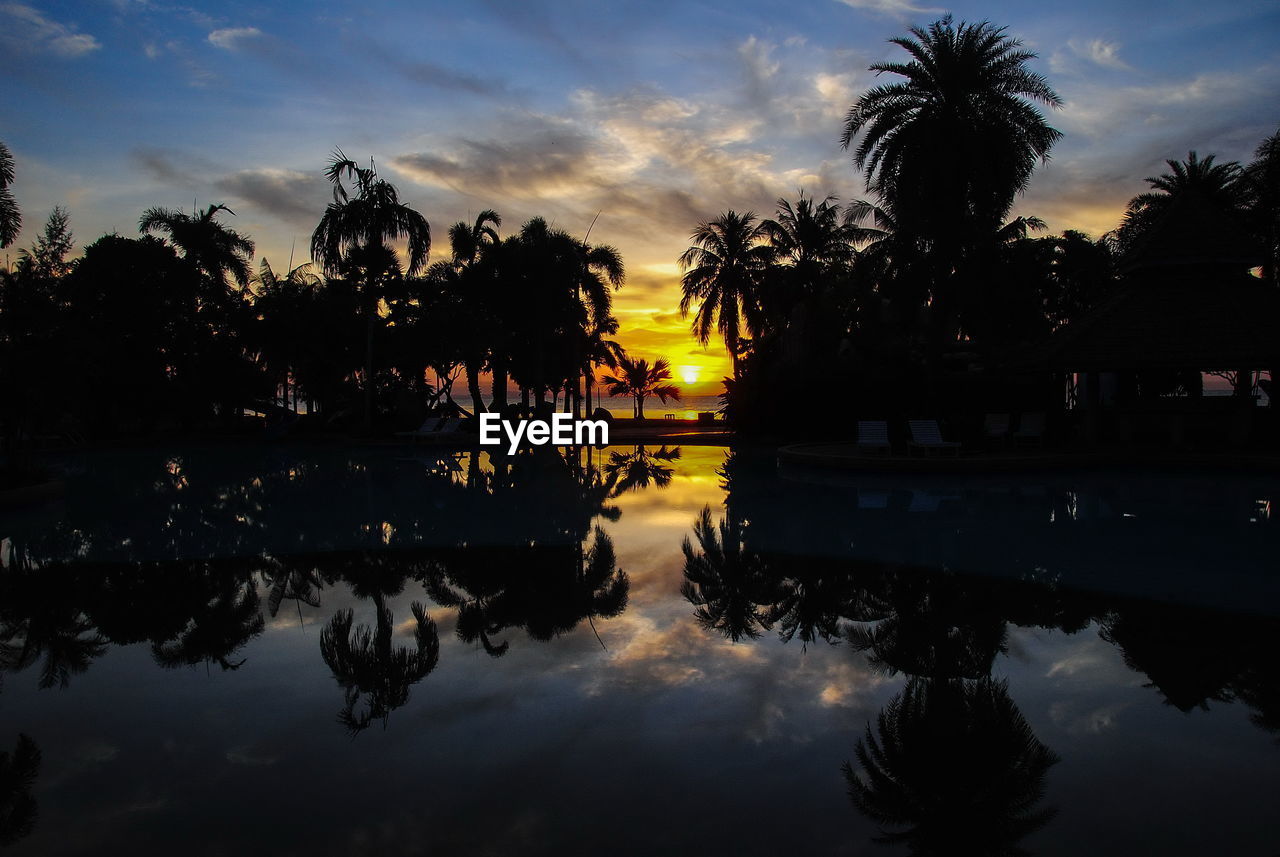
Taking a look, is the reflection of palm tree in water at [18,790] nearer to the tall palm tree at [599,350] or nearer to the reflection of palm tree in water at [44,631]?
the reflection of palm tree in water at [44,631]

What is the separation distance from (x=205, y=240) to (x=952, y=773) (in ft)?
118

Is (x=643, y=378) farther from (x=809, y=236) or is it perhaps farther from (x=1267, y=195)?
(x=1267, y=195)

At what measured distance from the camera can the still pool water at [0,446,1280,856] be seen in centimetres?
350

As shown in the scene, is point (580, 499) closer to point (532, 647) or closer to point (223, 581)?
point (223, 581)

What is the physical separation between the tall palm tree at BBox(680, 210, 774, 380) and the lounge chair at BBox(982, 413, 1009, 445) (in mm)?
16507

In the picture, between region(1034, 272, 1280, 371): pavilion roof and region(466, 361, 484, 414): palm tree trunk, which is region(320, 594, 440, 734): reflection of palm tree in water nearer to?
region(1034, 272, 1280, 371): pavilion roof

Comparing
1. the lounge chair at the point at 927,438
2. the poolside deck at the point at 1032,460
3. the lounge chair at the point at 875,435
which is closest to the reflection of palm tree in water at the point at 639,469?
the poolside deck at the point at 1032,460

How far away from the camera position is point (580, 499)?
13.8m

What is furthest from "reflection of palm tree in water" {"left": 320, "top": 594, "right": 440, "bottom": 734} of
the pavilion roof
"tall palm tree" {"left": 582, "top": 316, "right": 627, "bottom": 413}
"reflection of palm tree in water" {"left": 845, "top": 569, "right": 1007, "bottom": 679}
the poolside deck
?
"tall palm tree" {"left": 582, "top": 316, "right": 627, "bottom": 413}

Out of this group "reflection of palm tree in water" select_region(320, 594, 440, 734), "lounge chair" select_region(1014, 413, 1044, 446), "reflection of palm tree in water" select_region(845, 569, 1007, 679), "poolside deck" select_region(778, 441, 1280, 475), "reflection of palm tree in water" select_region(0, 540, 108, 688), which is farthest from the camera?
"lounge chair" select_region(1014, 413, 1044, 446)

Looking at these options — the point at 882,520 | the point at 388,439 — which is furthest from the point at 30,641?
the point at 388,439

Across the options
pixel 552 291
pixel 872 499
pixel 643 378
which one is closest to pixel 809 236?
pixel 552 291

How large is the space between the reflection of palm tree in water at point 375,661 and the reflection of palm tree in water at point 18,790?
1.40m

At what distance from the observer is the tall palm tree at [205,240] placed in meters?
32.9
